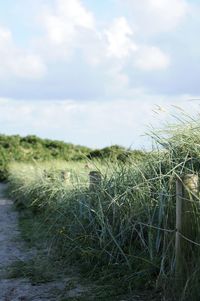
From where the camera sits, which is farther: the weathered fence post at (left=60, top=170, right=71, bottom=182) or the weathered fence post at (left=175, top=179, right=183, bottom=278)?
the weathered fence post at (left=60, top=170, right=71, bottom=182)

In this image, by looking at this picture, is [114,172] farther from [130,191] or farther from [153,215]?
[153,215]

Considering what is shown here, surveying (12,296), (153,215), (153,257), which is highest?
(153,215)

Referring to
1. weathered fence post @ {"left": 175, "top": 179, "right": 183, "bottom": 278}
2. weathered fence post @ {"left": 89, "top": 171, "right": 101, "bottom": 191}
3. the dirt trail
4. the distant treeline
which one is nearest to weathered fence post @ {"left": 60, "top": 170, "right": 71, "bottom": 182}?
the dirt trail

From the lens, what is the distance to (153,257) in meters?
5.57

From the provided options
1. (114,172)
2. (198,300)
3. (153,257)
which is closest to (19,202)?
(114,172)

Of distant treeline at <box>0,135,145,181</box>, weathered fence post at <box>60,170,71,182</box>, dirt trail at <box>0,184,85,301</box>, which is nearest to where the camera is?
dirt trail at <box>0,184,85,301</box>

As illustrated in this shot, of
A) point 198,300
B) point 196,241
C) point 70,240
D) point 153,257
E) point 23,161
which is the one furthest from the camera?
point 23,161

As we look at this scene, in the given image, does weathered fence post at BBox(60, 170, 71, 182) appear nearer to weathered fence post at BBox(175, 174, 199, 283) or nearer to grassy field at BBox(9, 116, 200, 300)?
grassy field at BBox(9, 116, 200, 300)

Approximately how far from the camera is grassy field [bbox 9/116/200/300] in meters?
5.12

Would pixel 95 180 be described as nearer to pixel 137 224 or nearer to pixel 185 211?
pixel 137 224

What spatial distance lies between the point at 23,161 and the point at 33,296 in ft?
57.6

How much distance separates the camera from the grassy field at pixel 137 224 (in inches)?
202

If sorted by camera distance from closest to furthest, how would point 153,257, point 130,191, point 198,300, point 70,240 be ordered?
point 198,300 → point 153,257 → point 130,191 → point 70,240

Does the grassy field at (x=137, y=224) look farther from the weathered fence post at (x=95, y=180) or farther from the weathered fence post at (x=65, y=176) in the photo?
the weathered fence post at (x=65, y=176)
